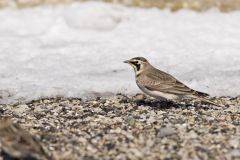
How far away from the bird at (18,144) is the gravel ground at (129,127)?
0.20 feet

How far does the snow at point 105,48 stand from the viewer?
484 inches

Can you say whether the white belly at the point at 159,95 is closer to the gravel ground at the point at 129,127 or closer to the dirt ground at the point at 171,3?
the gravel ground at the point at 129,127

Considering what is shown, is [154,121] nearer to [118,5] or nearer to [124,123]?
[124,123]

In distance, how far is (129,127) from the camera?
379 inches

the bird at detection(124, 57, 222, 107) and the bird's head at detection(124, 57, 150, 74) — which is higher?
the bird's head at detection(124, 57, 150, 74)

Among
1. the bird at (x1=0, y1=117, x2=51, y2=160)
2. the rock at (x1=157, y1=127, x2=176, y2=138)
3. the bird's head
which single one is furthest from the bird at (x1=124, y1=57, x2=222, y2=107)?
the bird at (x1=0, y1=117, x2=51, y2=160)

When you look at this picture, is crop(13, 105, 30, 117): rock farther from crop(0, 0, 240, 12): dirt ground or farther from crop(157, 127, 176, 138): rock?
crop(0, 0, 240, 12): dirt ground

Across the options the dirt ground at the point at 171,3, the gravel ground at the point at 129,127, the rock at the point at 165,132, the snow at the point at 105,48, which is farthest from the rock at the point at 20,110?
the dirt ground at the point at 171,3

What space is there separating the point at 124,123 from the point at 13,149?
2.34 metres

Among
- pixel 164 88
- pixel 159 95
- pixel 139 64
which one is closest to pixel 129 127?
pixel 159 95

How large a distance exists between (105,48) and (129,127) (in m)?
5.77

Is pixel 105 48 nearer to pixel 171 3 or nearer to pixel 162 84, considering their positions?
pixel 162 84

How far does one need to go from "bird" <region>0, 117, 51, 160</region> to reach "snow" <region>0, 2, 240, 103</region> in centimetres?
340

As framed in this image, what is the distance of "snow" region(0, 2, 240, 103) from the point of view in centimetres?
1230
